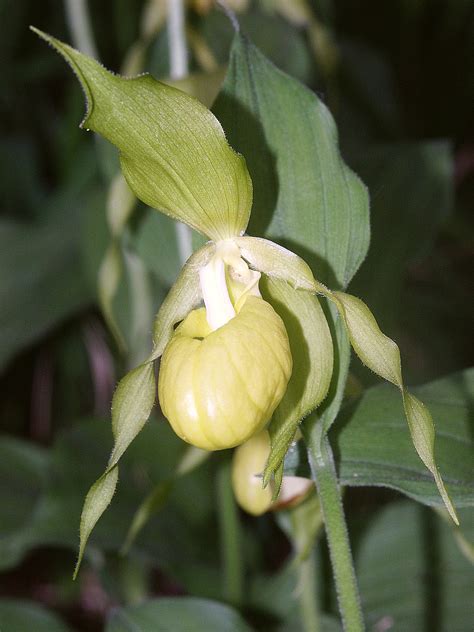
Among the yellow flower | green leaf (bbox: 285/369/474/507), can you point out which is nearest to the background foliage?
green leaf (bbox: 285/369/474/507)

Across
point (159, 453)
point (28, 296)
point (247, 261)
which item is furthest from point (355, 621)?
point (28, 296)

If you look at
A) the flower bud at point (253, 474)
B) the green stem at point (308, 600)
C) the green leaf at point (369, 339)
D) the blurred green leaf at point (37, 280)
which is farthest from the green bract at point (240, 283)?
the blurred green leaf at point (37, 280)

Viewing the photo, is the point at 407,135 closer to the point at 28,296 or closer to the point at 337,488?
the point at 28,296

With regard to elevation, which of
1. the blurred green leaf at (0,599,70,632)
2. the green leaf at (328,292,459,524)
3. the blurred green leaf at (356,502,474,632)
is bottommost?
the blurred green leaf at (356,502,474,632)

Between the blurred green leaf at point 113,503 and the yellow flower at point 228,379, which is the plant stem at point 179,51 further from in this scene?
the yellow flower at point 228,379

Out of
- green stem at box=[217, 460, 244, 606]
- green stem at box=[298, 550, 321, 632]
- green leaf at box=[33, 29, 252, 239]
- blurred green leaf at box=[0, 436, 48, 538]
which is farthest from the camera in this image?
blurred green leaf at box=[0, 436, 48, 538]

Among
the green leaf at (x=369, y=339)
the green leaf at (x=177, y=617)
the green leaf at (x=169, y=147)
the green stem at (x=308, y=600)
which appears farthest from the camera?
the green stem at (x=308, y=600)

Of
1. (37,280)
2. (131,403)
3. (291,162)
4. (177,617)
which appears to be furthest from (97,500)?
(37,280)

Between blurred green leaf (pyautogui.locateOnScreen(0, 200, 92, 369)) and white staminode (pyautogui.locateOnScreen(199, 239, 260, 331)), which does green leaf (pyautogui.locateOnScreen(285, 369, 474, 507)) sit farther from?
blurred green leaf (pyautogui.locateOnScreen(0, 200, 92, 369))
